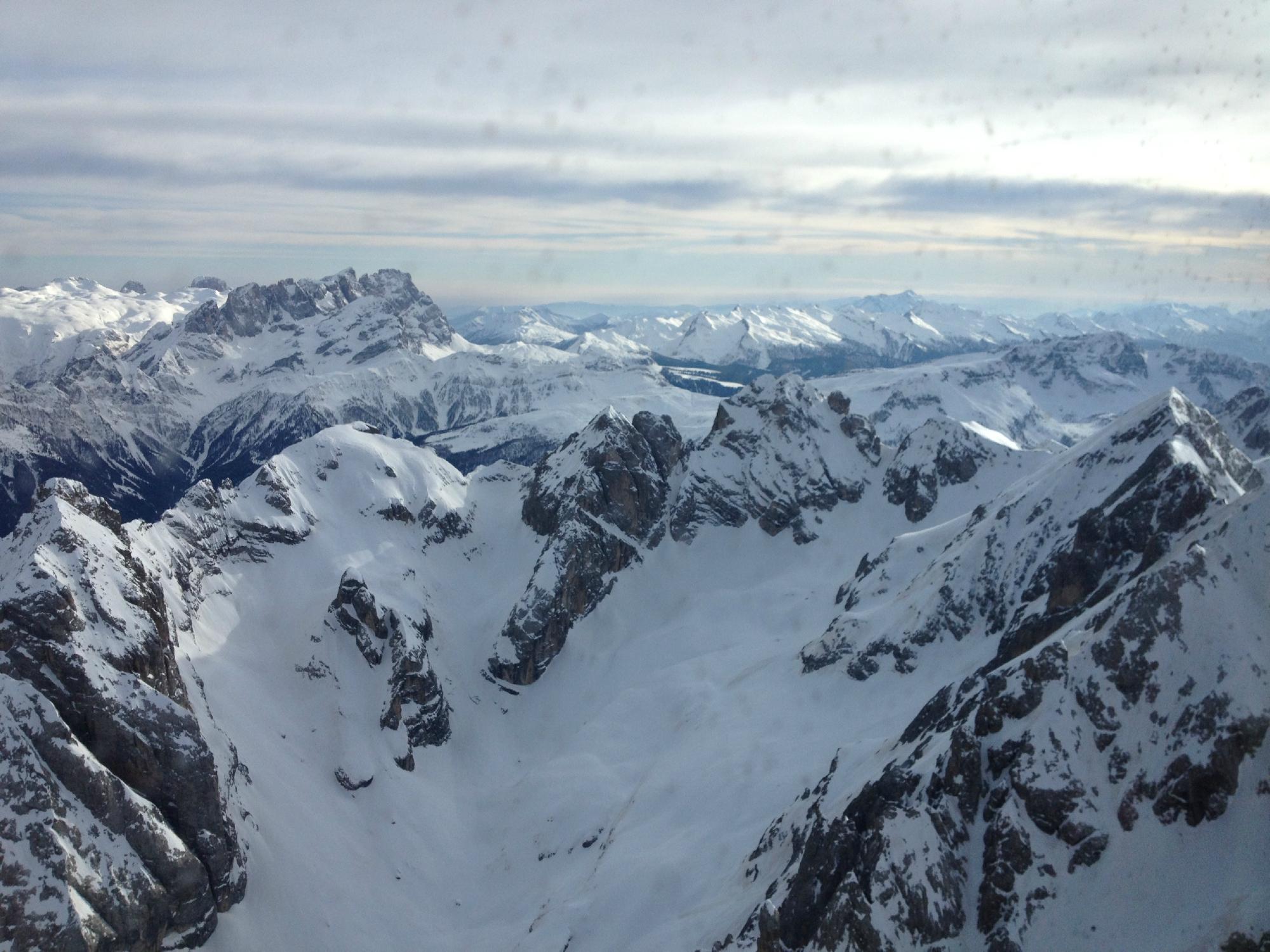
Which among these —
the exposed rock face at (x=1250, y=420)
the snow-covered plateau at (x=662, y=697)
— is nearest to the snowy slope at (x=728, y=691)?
the snow-covered plateau at (x=662, y=697)

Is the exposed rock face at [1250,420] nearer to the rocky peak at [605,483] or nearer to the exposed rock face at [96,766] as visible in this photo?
the rocky peak at [605,483]

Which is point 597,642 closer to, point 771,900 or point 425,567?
point 425,567

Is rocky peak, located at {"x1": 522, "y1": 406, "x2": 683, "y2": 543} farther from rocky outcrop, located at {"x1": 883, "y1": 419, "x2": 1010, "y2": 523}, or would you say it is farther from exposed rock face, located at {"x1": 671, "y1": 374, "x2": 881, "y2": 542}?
rocky outcrop, located at {"x1": 883, "y1": 419, "x2": 1010, "y2": 523}

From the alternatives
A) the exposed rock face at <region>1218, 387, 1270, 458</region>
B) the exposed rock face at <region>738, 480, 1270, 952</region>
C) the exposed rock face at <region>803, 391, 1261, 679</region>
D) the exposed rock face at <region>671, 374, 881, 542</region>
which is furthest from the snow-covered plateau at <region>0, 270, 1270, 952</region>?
the exposed rock face at <region>1218, 387, 1270, 458</region>

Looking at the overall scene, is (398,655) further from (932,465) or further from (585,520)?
(932,465)

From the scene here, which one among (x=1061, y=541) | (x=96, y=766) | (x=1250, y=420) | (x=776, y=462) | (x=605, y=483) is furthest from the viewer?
(x=776, y=462)

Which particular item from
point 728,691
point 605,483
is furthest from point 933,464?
point 728,691
